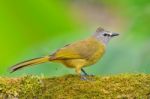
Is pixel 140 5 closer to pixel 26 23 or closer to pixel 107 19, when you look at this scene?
pixel 26 23

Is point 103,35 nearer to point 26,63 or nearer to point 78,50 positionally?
point 78,50

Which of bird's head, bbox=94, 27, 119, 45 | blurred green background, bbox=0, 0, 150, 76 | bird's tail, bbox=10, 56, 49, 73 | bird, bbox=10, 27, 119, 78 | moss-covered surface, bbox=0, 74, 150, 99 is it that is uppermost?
blurred green background, bbox=0, 0, 150, 76

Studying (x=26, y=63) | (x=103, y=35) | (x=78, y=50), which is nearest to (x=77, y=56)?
(x=78, y=50)

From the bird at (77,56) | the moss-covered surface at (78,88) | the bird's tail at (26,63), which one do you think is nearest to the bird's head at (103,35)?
the bird at (77,56)

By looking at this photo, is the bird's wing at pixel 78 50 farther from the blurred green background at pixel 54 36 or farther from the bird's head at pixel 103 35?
the blurred green background at pixel 54 36

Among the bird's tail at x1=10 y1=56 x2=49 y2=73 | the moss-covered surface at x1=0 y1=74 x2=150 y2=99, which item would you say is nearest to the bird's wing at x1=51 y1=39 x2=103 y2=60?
the bird's tail at x1=10 y1=56 x2=49 y2=73

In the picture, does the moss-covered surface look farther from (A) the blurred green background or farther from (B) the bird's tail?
(A) the blurred green background
